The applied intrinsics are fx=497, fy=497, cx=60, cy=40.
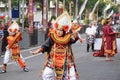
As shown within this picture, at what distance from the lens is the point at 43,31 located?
34.3m

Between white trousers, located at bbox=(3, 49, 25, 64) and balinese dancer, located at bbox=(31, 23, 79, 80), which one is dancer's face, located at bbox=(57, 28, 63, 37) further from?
white trousers, located at bbox=(3, 49, 25, 64)

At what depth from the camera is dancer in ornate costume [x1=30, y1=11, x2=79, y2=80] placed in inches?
371

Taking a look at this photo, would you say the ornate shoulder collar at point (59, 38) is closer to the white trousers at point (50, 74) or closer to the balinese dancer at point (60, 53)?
the balinese dancer at point (60, 53)

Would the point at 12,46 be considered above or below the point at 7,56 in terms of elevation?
above

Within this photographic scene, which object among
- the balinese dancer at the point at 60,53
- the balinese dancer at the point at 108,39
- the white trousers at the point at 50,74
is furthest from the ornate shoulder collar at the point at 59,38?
the balinese dancer at the point at 108,39

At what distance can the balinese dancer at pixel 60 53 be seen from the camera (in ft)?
30.9

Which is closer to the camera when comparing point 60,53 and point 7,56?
point 60,53

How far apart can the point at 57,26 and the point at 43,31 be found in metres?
24.8

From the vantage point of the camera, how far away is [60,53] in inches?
376

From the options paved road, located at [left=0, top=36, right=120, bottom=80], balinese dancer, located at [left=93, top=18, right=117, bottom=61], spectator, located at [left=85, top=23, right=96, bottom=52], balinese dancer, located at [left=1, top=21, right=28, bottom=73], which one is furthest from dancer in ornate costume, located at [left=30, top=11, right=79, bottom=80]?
spectator, located at [left=85, top=23, right=96, bottom=52]

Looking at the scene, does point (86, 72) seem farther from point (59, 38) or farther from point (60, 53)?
point (59, 38)

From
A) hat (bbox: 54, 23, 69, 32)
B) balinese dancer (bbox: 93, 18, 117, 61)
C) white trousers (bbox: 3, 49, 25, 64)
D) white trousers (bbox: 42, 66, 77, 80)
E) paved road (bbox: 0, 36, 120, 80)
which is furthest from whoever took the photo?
balinese dancer (bbox: 93, 18, 117, 61)

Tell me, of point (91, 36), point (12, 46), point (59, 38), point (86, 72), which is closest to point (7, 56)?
point (12, 46)

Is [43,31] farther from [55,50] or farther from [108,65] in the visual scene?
[55,50]
